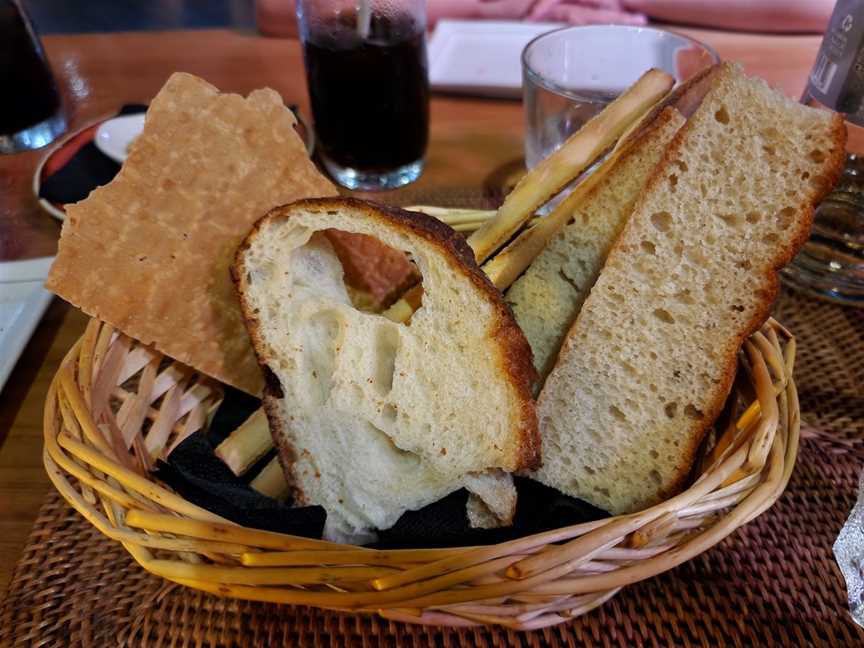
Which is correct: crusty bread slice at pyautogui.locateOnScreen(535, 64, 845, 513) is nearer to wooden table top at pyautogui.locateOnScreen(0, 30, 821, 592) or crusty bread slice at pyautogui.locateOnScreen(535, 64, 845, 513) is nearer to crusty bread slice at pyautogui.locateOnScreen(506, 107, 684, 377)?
crusty bread slice at pyautogui.locateOnScreen(506, 107, 684, 377)

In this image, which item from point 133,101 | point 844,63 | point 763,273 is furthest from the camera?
point 133,101

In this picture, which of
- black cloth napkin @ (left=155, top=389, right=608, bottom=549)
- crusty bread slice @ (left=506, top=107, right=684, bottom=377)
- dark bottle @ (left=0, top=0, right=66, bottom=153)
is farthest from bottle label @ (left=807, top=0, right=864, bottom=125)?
dark bottle @ (left=0, top=0, right=66, bottom=153)

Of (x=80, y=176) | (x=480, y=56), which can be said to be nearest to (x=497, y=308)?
(x=80, y=176)

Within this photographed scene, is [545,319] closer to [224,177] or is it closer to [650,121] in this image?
[650,121]

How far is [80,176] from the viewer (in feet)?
3.29

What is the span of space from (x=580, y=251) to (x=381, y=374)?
0.22 meters

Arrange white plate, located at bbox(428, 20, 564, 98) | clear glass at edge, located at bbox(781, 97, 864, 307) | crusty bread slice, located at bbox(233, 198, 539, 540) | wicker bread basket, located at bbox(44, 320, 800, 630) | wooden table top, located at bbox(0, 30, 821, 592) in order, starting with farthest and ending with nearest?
1. white plate, located at bbox(428, 20, 564, 98)
2. clear glass at edge, located at bbox(781, 97, 864, 307)
3. wooden table top, located at bbox(0, 30, 821, 592)
4. crusty bread slice, located at bbox(233, 198, 539, 540)
5. wicker bread basket, located at bbox(44, 320, 800, 630)

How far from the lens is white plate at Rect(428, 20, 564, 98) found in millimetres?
1266

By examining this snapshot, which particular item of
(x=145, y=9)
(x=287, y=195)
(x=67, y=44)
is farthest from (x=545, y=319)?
(x=145, y=9)

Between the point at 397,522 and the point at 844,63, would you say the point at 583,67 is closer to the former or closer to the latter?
the point at 844,63

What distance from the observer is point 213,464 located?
1.86 feet

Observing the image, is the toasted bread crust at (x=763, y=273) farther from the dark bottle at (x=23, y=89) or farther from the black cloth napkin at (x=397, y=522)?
the dark bottle at (x=23, y=89)

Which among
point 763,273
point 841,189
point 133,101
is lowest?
point 133,101

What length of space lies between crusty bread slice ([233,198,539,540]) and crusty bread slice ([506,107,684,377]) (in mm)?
107
